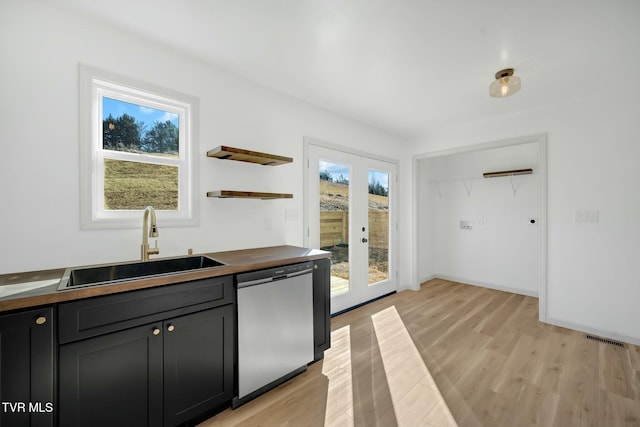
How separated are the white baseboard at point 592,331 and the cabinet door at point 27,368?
14.3 ft

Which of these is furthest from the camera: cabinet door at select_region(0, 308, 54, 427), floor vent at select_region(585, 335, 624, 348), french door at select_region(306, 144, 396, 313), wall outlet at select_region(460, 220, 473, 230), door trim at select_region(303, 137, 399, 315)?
wall outlet at select_region(460, 220, 473, 230)

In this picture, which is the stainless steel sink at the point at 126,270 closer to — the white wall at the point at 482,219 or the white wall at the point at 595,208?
the white wall at the point at 595,208

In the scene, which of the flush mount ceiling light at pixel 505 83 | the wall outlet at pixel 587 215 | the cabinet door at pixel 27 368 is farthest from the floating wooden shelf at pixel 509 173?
the cabinet door at pixel 27 368

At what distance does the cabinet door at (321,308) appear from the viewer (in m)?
2.36

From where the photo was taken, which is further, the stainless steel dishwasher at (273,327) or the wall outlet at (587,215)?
the wall outlet at (587,215)

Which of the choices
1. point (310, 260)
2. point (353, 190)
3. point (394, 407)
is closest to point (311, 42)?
point (310, 260)

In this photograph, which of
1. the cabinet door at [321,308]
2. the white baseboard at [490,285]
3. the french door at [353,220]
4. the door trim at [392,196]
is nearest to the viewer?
the cabinet door at [321,308]

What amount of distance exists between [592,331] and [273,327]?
3395mm

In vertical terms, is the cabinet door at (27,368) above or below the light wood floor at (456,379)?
above

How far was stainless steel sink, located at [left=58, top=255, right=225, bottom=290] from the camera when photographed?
1641 millimetres

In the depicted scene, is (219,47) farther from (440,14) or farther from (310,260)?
(310,260)

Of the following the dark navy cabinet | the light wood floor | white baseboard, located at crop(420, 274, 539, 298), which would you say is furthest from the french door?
the dark navy cabinet

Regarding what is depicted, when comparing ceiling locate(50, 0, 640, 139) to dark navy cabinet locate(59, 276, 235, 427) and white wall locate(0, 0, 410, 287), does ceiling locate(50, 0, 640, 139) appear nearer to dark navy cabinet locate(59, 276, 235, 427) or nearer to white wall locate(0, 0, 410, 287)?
white wall locate(0, 0, 410, 287)

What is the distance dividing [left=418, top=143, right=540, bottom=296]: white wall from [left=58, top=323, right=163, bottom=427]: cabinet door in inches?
172
